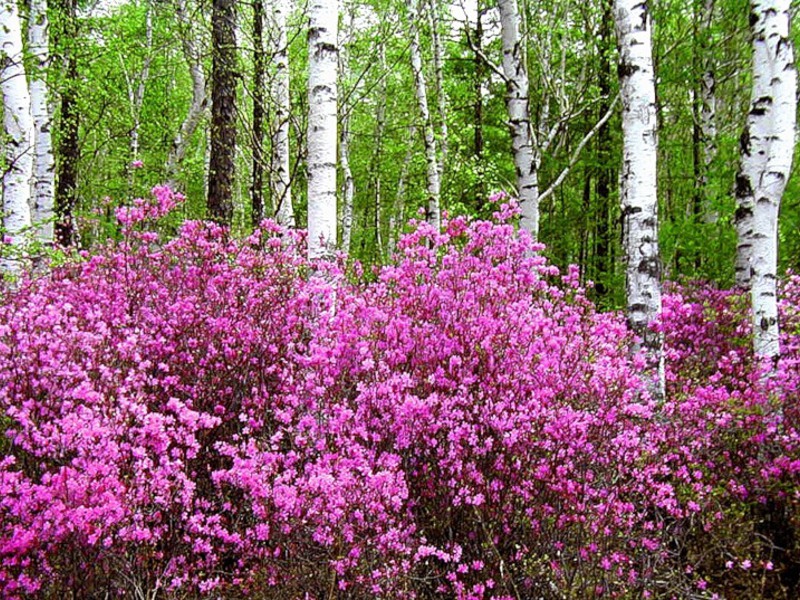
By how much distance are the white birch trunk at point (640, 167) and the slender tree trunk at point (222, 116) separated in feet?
17.4

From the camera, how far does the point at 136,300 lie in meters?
5.55

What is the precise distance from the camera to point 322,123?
17.6 ft

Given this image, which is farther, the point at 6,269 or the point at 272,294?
the point at 6,269

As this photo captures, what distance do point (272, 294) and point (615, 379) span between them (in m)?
2.76

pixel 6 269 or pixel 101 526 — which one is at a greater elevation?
pixel 6 269

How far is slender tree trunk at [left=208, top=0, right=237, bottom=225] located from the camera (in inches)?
351

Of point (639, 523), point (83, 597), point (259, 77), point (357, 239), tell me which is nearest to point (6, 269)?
point (259, 77)

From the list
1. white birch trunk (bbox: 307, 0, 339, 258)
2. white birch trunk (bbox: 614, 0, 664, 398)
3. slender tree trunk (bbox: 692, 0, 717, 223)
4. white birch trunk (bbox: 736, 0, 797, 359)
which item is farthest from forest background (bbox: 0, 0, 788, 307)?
white birch trunk (bbox: 307, 0, 339, 258)

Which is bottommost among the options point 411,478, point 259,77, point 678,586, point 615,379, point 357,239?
point 678,586

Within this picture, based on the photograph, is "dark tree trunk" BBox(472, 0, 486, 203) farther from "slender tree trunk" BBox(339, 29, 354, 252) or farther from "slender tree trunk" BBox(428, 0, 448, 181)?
"slender tree trunk" BBox(339, 29, 354, 252)

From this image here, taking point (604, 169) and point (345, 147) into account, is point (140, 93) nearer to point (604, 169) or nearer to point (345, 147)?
point (345, 147)

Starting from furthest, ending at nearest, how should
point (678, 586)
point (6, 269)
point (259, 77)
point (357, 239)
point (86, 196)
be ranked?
1. point (357, 239)
2. point (86, 196)
3. point (259, 77)
4. point (6, 269)
5. point (678, 586)

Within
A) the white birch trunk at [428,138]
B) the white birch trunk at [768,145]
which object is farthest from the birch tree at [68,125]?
the white birch trunk at [768,145]

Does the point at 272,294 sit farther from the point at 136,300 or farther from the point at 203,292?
the point at 136,300
